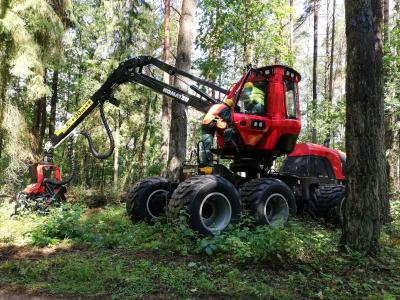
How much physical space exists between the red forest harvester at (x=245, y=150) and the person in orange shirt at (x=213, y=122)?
120 millimetres

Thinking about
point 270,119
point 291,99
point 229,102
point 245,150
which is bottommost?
point 245,150

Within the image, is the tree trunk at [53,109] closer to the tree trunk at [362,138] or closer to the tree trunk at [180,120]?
the tree trunk at [180,120]

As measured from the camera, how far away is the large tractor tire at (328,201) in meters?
8.42

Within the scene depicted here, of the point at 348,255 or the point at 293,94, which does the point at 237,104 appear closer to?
the point at 293,94

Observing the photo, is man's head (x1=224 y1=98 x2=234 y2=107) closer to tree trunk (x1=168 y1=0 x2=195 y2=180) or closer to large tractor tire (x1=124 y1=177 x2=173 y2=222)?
large tractor tire (x1=124 y1=177 x2=173 y2=222)

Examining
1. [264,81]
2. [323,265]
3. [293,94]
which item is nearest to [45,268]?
[323,265]

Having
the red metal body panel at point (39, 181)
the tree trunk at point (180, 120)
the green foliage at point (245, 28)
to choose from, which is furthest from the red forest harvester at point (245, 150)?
the green foliage at point (245, 28)

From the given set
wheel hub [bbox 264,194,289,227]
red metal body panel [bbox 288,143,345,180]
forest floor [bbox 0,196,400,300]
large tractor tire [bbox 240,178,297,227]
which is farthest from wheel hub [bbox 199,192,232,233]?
red metal body panel [bbox 288,143,345,180]

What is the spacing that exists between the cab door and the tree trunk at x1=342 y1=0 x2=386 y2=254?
7.21ft

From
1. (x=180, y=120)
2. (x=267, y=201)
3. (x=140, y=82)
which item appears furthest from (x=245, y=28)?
(x=267, y=201)

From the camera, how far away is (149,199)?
7672 millimetres

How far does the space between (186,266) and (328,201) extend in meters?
4.79

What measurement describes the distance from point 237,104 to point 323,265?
3.51m

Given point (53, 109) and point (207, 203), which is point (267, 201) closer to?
point (207, 203)
